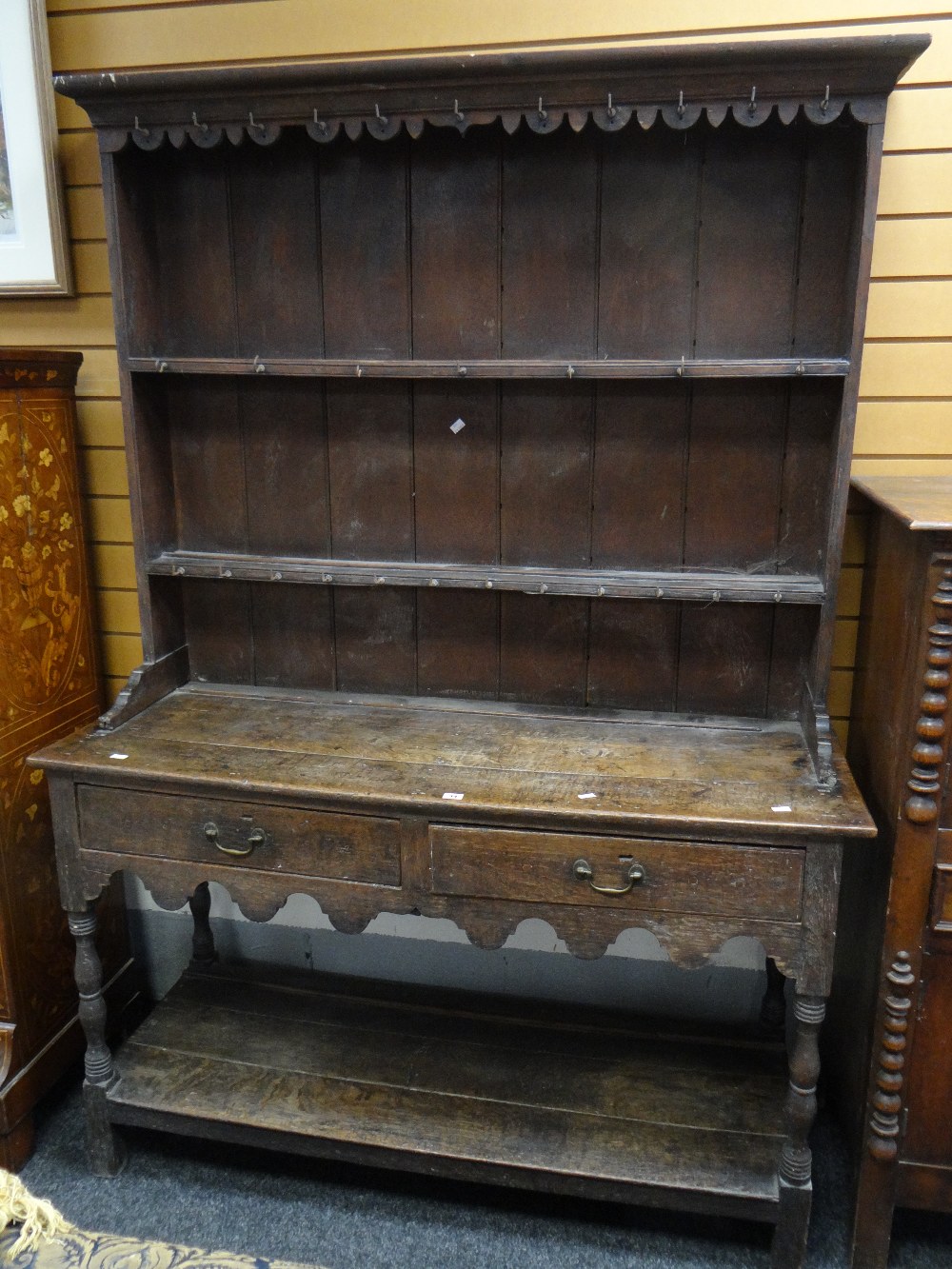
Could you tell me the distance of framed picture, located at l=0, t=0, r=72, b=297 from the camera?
2.08 meters

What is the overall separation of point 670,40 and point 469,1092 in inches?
85.4

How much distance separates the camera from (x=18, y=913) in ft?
6.77

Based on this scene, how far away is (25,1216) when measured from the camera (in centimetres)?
101

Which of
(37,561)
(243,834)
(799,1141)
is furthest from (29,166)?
(799,1141)

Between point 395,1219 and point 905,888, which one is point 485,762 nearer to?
point 905,888

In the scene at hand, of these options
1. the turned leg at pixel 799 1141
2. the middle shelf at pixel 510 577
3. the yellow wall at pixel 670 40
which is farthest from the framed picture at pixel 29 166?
the turned leg at pixel 799 1141

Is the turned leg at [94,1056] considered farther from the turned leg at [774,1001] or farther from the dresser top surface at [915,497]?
the dresser top surface at [915,497]

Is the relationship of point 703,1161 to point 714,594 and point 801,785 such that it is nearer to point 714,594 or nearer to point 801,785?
point 801,785

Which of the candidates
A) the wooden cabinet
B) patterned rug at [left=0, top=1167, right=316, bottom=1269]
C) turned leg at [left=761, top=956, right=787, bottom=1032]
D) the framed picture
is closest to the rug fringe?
patterned rug at [left=0, top=1167, right=316, bottom=1269]

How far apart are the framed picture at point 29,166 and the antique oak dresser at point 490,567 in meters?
0.31

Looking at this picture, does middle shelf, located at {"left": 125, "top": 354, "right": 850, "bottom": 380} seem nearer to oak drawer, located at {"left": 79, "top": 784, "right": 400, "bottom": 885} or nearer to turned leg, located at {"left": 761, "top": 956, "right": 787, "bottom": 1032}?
oak drawer, located at {"left": 79, "top": 784, "right": 400, "bottom": 885}

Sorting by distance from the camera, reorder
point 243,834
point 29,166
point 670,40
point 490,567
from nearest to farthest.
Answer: point 243,834
point 670,40
point 490,567
point 29,166

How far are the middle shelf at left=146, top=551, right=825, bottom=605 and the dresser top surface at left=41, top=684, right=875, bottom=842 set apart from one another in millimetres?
285

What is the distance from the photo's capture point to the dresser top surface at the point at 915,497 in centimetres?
147
